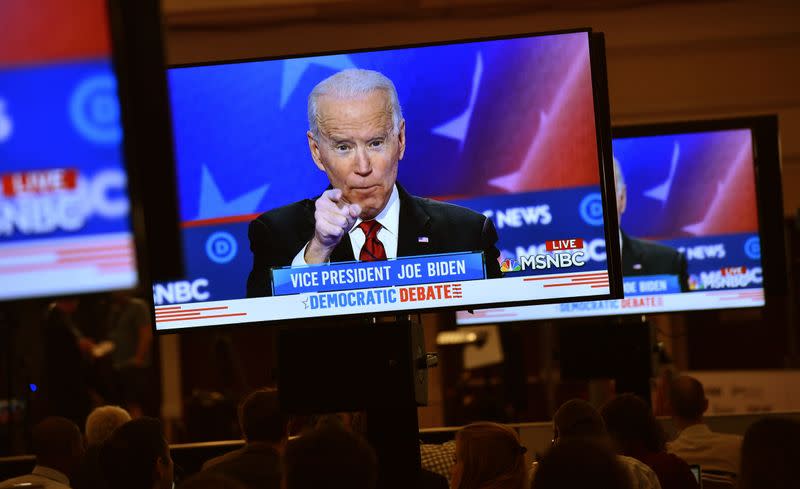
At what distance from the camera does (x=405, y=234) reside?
2.96 m

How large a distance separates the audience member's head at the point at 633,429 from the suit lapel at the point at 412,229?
44.8 inches

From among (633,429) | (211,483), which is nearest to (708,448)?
(633,429)

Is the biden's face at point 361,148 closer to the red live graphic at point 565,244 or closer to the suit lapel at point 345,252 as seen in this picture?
the suit lapel at point 345,252

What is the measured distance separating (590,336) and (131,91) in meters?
3.64

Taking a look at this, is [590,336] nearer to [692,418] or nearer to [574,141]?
[692,418]

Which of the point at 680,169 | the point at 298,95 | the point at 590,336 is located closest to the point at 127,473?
the point at 298,95

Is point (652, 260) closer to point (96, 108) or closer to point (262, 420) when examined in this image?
point (262, 420)

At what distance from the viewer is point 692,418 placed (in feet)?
13.8

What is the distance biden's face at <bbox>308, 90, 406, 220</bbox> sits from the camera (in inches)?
116

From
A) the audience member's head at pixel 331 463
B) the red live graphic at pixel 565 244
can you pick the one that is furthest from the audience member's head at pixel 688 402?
the audience member's head at pixel 331 463

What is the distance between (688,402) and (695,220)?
3.49 ft

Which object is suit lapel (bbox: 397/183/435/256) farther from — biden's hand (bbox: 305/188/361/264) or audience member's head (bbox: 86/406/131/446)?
audience member's head (bbox: 86/406/131/446)

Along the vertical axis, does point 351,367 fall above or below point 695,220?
below

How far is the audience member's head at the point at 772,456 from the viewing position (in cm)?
195
